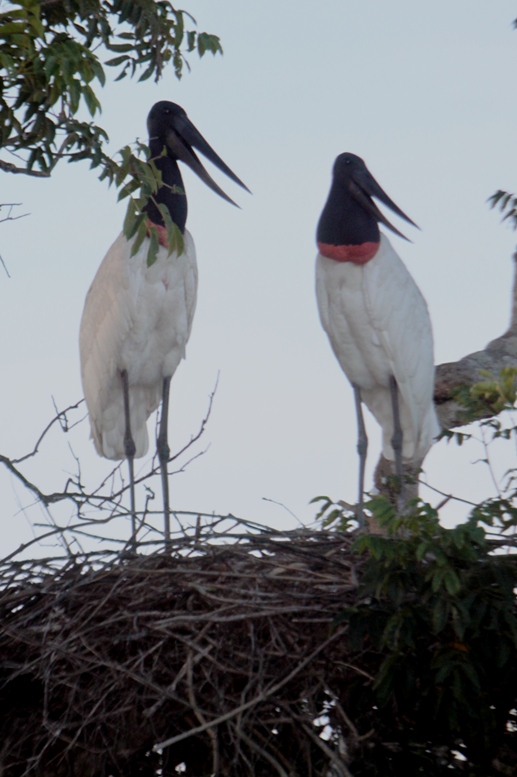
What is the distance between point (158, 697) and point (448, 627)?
879 mm

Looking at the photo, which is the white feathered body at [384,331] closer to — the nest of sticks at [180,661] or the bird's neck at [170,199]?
the bird's neck at [170,199]

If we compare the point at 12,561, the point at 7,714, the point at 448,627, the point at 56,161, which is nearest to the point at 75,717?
the point at 7,714

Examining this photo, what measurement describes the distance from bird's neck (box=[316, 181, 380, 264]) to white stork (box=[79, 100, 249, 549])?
437 millimetres

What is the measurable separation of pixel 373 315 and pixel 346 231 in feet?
1.31

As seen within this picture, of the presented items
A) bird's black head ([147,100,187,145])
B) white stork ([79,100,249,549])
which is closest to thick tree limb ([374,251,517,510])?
white stork ([79,100,249,549])

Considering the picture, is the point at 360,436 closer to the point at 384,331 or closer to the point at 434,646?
the point at 384,331

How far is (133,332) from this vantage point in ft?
19.1

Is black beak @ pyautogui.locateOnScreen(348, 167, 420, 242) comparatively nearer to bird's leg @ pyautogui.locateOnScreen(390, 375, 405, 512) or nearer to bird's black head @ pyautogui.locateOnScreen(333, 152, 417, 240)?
bird's black head @ pyautogui.locateOnScreen(333, 152, 417, 240)

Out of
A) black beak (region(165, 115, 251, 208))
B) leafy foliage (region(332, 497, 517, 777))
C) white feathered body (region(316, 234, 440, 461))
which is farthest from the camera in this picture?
black beak (region(165, 115, 251, 208))

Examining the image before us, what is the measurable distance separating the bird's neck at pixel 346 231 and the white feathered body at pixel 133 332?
2.11ft

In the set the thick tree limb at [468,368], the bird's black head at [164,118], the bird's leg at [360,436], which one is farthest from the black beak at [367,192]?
the bird's black head at [164,118]

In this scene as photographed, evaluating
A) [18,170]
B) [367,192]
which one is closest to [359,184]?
[367,192]

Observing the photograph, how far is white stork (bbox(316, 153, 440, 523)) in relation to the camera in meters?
5.61

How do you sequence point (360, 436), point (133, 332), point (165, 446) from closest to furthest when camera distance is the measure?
point (133, 332) < point (360, 436) < point (165, 446)
